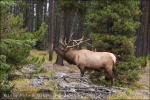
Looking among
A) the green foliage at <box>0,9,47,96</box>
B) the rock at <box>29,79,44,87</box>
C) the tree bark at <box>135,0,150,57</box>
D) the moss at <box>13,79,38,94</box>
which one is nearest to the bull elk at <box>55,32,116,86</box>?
the rock at <box>29,79,44,87</box>

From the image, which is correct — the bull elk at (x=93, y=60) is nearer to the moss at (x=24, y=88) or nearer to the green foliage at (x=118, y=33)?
the green foliage at (x=118, y=33)

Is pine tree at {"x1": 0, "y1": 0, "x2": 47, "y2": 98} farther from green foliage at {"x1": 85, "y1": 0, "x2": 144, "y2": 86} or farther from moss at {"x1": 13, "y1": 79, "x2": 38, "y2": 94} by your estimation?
green foliage at {"x1": 85, "y1": 0, "x2": 144, "y2": 86}

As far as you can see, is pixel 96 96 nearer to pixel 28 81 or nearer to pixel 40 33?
pixel 28 81

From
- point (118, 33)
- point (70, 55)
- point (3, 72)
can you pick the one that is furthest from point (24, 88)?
point (118, 33)

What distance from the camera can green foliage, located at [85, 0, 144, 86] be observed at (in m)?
14.0

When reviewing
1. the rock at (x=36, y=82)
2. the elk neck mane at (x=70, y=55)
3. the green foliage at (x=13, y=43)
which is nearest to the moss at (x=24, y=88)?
the rock at (x=36, y=82)

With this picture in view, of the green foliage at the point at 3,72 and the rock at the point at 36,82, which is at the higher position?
the green foliage at the point at 3,72

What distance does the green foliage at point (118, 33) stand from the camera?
13953 millimetres

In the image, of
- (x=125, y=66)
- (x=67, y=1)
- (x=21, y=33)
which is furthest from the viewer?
(x=67, y=1)

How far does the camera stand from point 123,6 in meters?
14.3

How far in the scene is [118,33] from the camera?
14.5 m

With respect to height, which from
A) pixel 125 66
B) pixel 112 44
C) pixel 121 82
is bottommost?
pixel 121 82

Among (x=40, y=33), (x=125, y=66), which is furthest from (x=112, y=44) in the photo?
(x=40, y=33)

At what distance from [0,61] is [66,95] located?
3187 mm
